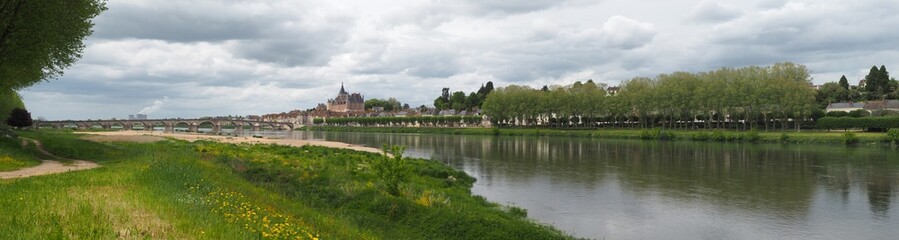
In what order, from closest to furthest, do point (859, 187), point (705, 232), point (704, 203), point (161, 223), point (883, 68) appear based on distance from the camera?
1. point (161, 223)
2. point (705, 232)
3. point (704, 203)
4. point (859, 187)
5. point (883, 68)

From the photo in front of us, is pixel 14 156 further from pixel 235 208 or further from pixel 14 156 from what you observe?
pixel 235 208

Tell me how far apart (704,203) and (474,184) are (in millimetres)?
12832

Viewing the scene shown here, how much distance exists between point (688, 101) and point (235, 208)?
108023 mm

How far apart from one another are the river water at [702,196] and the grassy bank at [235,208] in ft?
12.5

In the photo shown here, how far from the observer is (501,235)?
1800 centimetres

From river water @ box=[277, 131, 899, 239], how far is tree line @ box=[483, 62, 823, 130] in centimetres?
4858

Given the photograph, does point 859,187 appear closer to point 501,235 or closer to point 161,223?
point 501,235

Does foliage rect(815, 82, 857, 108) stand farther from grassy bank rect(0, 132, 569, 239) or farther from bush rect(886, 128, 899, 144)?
grassy bank rect(0, 132, 569, 239)

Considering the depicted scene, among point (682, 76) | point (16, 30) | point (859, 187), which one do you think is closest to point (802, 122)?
point (682, 76)

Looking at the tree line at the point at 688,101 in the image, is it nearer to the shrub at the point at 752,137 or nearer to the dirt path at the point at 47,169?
the shrub at the point at 752,137

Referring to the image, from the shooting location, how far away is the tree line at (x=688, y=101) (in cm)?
9962

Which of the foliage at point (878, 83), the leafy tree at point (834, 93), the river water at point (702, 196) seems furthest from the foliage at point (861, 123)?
the foliage at point (878, 83)

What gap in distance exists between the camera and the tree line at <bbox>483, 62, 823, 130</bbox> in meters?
99.6

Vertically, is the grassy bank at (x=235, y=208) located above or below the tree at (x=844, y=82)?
below
